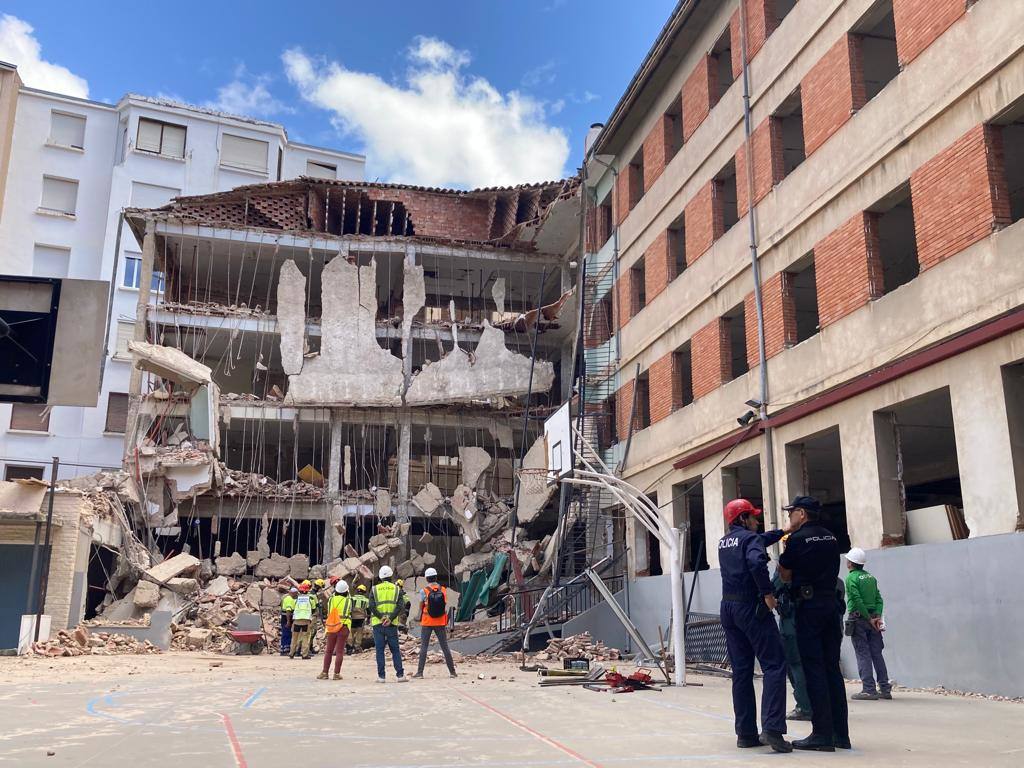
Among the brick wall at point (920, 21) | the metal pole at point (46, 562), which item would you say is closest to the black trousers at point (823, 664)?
the brick wall at point (920, 21)

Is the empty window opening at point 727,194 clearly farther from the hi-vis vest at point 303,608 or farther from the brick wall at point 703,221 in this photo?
the hi-vis vest at point 303,608

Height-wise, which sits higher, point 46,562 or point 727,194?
point 727,194

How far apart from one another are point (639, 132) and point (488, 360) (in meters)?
10.6

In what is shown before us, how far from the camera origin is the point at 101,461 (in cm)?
4278

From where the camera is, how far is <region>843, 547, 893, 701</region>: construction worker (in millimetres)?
10062

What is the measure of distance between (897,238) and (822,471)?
553 centimetres

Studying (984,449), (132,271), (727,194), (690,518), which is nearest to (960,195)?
(984,449)

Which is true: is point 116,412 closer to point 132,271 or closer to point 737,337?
point 132,271

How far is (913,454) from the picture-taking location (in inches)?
743

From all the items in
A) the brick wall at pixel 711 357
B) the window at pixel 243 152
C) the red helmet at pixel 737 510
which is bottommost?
the red helmet at pixel 737 510

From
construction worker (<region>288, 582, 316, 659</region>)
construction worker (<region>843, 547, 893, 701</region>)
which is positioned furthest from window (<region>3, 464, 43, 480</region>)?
construction worker (<region>843, 547, 893, 701</region>)

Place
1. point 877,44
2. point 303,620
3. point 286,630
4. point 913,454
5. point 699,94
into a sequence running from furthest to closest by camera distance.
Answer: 1. point 286,630
2. point 303,620
3. point 699,94
4. point 913,454
5. point 877,44

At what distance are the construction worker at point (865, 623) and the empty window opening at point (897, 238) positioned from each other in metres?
6.34

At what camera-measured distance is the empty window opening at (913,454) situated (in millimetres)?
12414
